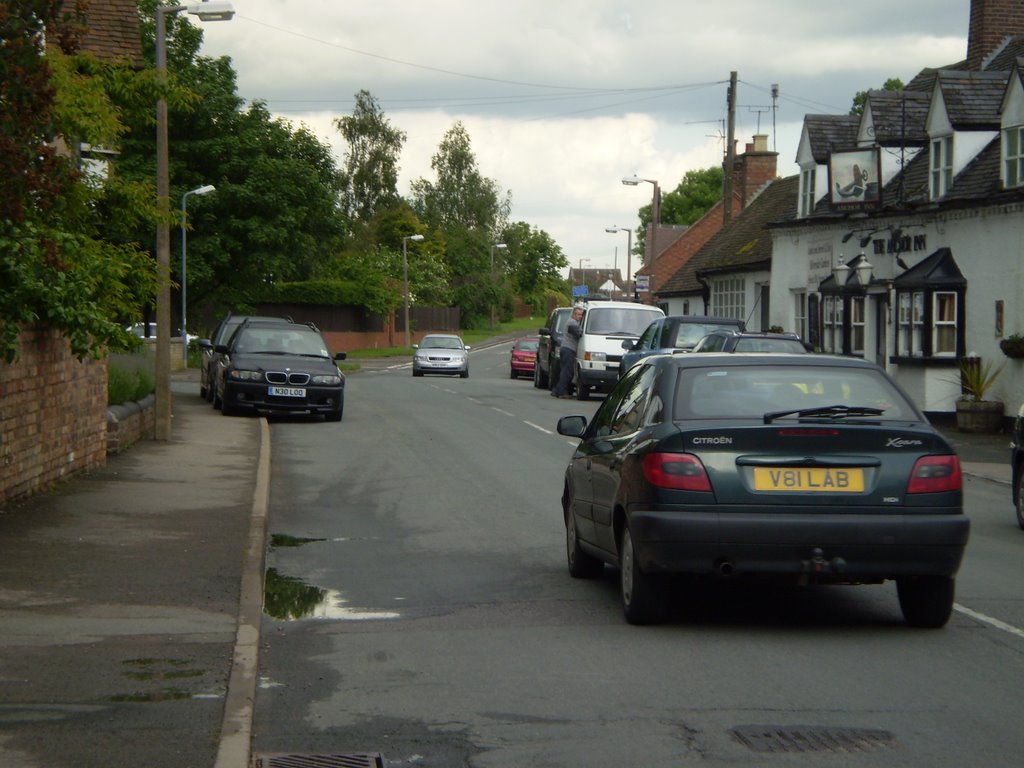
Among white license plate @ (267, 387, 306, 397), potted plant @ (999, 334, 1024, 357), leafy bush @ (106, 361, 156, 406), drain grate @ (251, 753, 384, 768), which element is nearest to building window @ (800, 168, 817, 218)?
potted plant @ (999, 334, 1024, 357)

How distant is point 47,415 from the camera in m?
13.8

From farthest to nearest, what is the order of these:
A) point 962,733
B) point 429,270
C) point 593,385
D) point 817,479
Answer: point 429,270 < point 593,385 < point 817,479 < point 962,733

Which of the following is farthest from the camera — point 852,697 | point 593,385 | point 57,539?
point 593,385

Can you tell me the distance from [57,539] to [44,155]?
296 cm

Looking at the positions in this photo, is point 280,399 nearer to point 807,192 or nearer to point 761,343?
point 761,343

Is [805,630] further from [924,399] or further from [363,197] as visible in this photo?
[363,197]

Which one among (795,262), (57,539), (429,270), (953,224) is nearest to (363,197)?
(429,270)


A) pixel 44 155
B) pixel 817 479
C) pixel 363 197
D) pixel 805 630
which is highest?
pixel 363 197

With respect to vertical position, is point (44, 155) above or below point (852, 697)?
above

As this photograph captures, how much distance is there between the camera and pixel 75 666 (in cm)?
694

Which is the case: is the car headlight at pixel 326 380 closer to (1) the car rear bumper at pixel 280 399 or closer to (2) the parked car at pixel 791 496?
(1) the car rear bumper at pixel 280 399

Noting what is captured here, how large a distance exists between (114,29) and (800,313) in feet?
71.6

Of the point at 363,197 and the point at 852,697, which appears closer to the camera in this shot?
the point at 852,697

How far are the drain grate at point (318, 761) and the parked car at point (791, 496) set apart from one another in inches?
101
